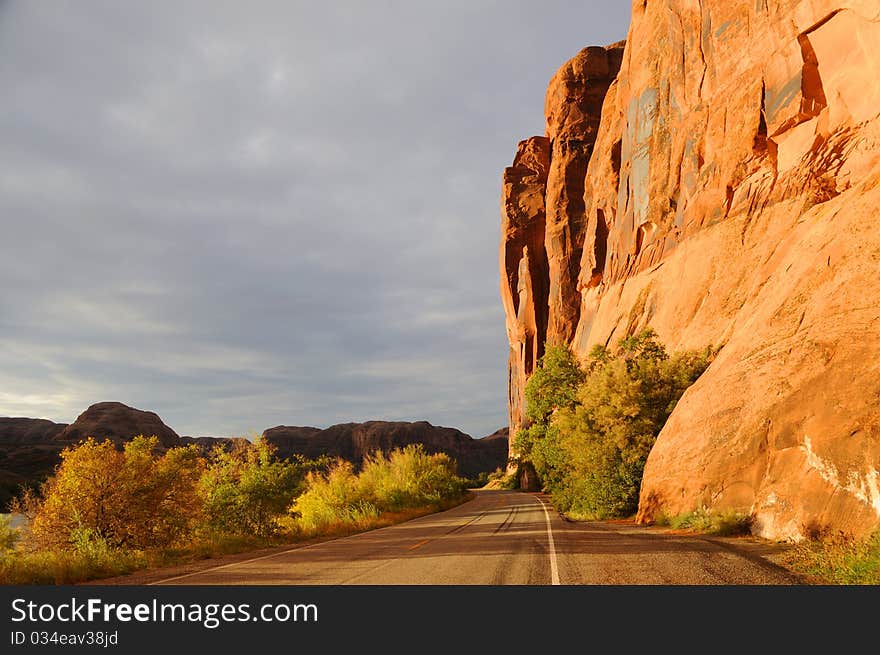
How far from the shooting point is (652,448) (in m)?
20.1

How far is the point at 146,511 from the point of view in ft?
45.1

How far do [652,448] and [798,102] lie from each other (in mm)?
17317

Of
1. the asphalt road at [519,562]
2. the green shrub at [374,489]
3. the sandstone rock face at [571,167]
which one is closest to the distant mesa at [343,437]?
the sandstone rock face at [571,167]

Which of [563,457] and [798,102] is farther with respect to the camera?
[563,457]

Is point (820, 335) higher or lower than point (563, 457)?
higher

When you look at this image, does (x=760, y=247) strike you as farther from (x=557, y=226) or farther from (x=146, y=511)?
(x=557, y=226)

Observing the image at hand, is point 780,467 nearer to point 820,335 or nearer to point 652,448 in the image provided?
point 820,335

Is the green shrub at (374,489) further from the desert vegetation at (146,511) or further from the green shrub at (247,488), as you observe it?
the desert vegetation at (146,511)

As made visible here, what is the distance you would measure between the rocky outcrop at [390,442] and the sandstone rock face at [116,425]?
29.8m

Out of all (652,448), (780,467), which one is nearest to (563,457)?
(652,448)

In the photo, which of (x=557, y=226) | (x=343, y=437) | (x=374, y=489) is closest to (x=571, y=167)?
(x=557, y=226)

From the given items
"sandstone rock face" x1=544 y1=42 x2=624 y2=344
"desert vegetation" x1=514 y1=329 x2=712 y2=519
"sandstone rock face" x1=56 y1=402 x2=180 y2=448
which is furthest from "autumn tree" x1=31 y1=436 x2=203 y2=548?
Result: "sandstone rock face" x1=56 y1=402 x2=180 y2=448

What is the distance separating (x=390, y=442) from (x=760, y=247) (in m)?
115
